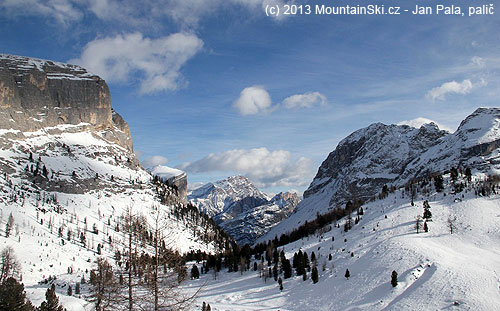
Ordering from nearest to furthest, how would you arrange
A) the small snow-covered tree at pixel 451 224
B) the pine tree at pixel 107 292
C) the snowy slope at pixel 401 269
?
the pine tree at pixel 107 292
the snowy slope at pixel 401 269
the small snow-covered tree at pixel 451 224

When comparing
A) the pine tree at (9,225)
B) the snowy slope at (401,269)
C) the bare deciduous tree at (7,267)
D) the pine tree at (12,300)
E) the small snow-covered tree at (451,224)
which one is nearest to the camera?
the pine tree at (12,300)

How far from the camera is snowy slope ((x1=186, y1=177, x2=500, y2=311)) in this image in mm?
53281

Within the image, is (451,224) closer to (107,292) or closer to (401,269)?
(401,269)

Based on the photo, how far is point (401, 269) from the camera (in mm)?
65812

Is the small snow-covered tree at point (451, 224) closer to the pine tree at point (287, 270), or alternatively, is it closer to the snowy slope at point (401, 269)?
the snowy slope at point (401, 269)

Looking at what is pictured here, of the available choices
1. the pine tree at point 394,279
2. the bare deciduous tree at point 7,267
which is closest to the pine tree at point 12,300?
the bare deciduous tree at point 7,267

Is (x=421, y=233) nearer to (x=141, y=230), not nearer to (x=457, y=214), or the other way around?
(x=457, y=214)

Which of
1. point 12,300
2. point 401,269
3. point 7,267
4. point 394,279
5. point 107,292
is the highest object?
point 107,292

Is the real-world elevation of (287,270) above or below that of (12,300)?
below

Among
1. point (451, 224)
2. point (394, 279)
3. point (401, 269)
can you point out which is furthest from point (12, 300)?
point (451, 224)

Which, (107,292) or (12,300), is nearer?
(107,292)

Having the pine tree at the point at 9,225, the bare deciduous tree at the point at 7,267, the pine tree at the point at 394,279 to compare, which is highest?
the pine tree at the point at 9,225

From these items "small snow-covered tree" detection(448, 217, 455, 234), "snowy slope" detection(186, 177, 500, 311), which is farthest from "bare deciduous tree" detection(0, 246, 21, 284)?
"small snow-covered tree" detection(448, 217, 455, 234)

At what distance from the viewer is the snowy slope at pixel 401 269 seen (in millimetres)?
53281
